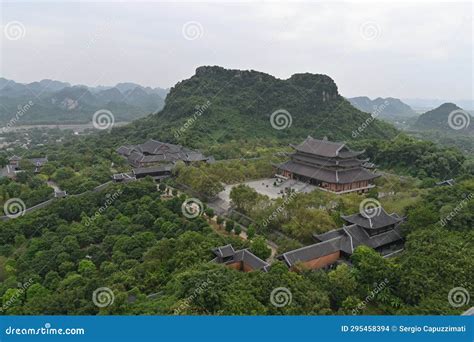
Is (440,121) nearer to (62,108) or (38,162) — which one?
(38,162)

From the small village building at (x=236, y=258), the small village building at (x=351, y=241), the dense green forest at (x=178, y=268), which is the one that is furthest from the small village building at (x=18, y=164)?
the small village building at (x=351, y=241)

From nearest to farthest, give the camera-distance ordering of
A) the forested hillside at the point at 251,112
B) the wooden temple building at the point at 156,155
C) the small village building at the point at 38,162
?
the small village building at the point at 38,162
the wooden temple building at the point at 156,155
the forested hillside at the point at 251,112

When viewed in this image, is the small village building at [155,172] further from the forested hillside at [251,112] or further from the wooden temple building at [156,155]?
the forested hillside at [251,112]

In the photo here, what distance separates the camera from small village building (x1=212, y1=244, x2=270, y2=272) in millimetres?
15930

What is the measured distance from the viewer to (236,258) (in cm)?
1639

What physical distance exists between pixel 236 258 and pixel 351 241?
5.25 meters

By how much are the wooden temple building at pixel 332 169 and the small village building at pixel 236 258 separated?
1377 centimetres

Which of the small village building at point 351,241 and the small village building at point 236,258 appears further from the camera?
the small village building at point 236,258

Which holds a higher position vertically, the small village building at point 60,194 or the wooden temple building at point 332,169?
the wooden temple building at point 332,169

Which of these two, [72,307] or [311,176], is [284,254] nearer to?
[72,307]

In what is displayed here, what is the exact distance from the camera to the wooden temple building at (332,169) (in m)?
28.5

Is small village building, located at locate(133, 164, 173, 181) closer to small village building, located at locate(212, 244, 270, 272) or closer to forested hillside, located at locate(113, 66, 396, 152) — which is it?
forested hillside, located at locate(113, 66, 396, 152)

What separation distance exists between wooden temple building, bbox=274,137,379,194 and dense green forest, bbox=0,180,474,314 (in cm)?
772

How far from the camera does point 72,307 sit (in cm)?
1352
